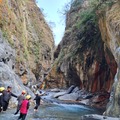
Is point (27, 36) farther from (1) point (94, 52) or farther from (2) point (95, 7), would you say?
(2) point (95, 7)

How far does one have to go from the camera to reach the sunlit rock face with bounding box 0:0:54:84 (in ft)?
113

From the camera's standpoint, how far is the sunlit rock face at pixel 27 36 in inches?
1361

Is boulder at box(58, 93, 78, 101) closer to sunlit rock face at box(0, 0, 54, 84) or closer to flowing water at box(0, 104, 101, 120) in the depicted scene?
sunlit rock face at box(0, 0, 54, 84)

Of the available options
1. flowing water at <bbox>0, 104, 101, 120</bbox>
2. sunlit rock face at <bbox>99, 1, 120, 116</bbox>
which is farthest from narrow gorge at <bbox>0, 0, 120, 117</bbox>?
flowing water at <bbox>0, 104, 101, 120</bbox>

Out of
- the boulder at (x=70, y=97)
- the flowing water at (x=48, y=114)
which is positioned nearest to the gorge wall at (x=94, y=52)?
the boulder at (x=70, y=97)

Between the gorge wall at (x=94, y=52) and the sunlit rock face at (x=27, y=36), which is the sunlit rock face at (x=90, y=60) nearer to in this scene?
the gorge wall at (x=94, y=52)

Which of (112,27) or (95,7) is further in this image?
(95,7)

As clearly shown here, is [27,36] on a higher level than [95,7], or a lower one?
higher

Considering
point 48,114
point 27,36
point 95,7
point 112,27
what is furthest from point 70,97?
point 27,36

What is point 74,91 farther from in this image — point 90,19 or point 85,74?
point 90,19

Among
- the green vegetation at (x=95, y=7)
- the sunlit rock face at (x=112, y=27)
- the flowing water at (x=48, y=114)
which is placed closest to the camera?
the flowing water at (x=48, y=114)

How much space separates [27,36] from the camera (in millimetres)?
50500

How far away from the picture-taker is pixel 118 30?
21.8 meters

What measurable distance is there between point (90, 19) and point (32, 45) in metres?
22.7
